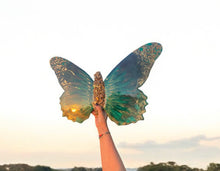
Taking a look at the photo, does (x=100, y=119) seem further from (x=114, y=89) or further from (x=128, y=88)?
(x=128, y=88)

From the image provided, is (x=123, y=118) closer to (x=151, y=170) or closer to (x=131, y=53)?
(x=131, y=53)

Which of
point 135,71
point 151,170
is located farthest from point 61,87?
point 151,170

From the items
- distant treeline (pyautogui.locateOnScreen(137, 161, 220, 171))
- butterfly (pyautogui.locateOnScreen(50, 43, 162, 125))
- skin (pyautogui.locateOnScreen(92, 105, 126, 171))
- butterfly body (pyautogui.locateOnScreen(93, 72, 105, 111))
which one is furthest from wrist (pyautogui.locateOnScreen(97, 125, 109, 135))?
distant treeline (pyautogui.locateOnScreen(137, 161, 220, 171))

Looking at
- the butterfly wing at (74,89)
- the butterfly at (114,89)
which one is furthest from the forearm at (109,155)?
the butterfly wing at (74,89)

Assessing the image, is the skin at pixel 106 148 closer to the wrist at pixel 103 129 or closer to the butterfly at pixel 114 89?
the wrist at pixel 103 129

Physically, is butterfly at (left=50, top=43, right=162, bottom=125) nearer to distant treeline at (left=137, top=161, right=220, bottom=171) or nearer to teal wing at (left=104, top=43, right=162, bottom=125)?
teal wing at (left=104, top=43, right=162, bottom=125)

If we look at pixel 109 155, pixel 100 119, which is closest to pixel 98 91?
pixel 100 119
